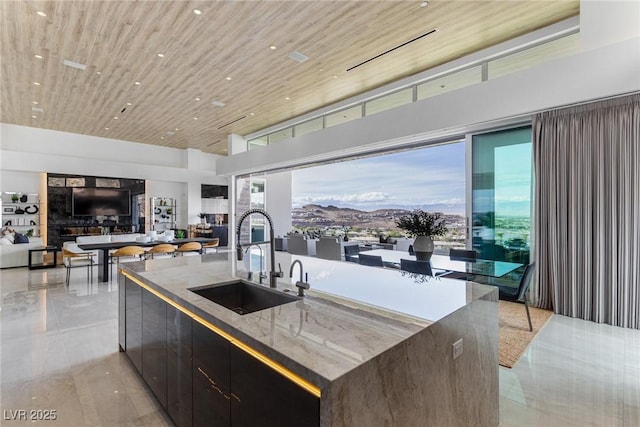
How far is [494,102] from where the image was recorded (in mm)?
4508

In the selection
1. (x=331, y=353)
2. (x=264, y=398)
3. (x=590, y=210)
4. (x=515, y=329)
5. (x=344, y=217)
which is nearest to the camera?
(x=331, y=353)

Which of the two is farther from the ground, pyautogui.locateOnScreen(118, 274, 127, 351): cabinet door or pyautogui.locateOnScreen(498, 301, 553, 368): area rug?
pyautogui.locateOnScreen(118, 274, 127, 351): cabinet door

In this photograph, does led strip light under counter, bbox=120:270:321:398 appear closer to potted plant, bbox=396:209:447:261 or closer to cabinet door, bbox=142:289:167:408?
cabinet door, bbox=142:289:167:408

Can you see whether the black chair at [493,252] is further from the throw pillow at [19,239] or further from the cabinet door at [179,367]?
the throw pillow at [19,239]

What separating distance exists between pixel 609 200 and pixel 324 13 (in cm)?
422

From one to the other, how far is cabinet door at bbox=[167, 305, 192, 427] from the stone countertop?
0.16m

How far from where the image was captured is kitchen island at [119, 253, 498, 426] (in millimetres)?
974

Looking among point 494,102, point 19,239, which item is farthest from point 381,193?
point 19,239

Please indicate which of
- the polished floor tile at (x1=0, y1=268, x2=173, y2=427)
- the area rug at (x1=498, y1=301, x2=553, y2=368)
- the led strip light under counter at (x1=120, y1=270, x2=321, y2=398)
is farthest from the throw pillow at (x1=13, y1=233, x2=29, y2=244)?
the area rug at (x1=498, y1=301, x2=553, y2=368)

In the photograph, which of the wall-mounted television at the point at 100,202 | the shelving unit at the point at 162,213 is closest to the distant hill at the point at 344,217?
the shelving unit at the point at 162,213

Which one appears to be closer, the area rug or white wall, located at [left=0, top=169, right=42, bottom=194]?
the area rug

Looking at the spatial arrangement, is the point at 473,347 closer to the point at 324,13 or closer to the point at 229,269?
the point at 229,269

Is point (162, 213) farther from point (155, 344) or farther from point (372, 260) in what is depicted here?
point (155, 344)

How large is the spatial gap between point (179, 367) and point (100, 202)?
1017 centimetres
